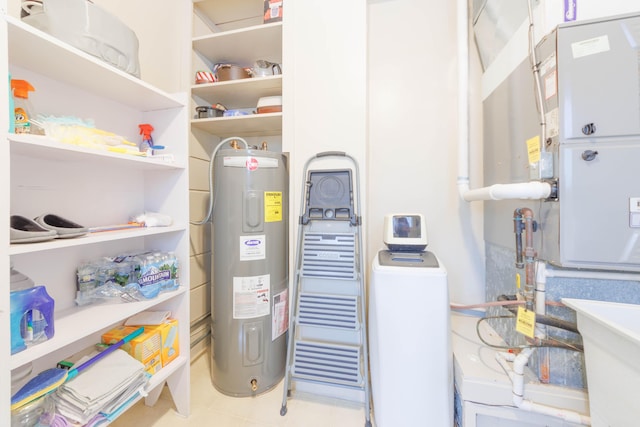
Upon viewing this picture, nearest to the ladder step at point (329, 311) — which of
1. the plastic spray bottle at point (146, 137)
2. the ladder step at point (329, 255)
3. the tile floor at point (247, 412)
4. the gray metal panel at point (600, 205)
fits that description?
the ladder step at point (329, 255)

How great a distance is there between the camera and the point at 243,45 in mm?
1759

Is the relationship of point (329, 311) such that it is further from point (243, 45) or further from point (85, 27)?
point (243, 45)

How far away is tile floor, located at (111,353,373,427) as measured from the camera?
1.23 m

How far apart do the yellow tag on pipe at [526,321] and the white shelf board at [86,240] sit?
159 cm

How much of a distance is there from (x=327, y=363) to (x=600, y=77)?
5.57 ft

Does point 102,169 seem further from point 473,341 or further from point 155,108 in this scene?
point 473,341

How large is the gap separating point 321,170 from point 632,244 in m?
1.31

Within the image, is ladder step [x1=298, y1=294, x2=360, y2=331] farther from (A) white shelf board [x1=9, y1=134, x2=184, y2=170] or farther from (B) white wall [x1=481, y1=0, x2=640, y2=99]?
(B) white wall [x1=481, y1=0, x2=640, y2=99]

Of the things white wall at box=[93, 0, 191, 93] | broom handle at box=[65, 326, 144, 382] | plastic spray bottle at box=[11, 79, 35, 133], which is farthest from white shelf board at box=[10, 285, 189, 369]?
white wall at box=[93, 0, 191, 93]

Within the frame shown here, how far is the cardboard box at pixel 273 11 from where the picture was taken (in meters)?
1.58

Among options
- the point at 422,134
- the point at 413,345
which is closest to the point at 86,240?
the point at 413,345

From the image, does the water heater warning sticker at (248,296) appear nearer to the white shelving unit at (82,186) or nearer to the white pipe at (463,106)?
the white shelving unit at (82,186)

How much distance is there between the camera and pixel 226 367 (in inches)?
55.1

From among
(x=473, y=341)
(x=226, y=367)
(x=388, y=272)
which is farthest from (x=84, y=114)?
(x=473, y=341)
